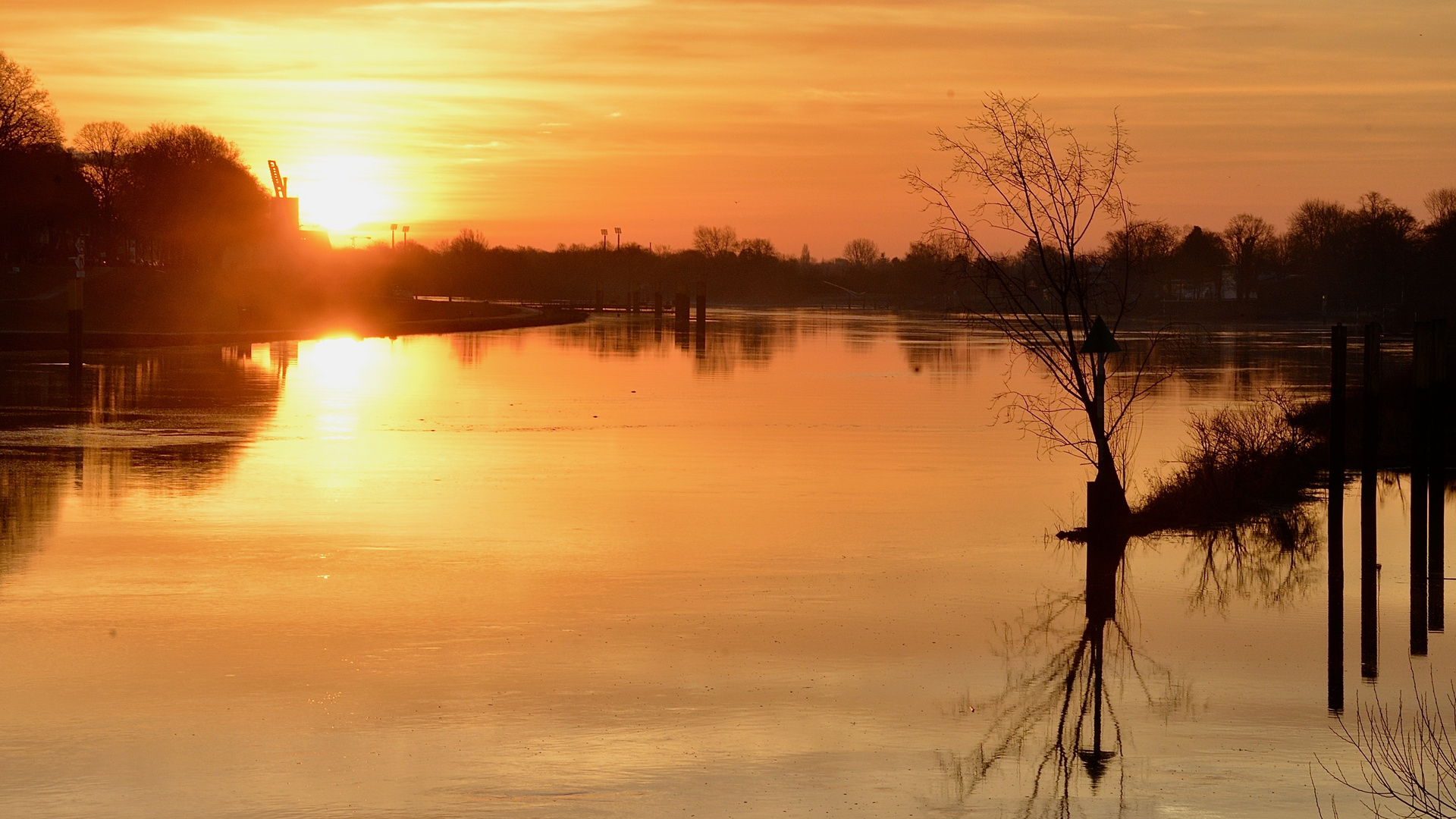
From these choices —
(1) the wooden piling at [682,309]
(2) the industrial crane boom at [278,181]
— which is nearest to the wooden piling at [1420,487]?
(1) the wooden piling at [682,309]

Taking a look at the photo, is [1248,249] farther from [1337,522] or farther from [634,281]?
[1337,522]

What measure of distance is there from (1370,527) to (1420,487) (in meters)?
0.97

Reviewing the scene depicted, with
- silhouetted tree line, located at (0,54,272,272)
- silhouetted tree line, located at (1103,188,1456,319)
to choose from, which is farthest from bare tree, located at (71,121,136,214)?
silhouetted tree line, located at (1103,188,1456,319)

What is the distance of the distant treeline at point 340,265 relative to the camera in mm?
74750

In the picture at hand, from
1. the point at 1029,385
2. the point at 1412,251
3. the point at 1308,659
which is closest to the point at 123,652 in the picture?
the point at 1308,659

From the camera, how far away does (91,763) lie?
7492 millimetres

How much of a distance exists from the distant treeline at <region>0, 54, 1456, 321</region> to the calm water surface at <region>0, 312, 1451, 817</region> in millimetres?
3452

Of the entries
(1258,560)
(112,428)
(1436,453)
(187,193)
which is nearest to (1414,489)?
(1436,453)

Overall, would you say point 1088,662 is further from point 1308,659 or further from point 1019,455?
point 1019,455

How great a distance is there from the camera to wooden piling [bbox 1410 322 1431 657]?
12312 mm

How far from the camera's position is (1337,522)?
1515 centimetres

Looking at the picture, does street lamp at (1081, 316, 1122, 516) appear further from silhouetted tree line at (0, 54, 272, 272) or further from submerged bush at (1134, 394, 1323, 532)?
silhouetted tree line at (0, 54, 272, 272)

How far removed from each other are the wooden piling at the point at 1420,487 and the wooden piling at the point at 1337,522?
53cm

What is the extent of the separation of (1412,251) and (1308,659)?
367 feet
